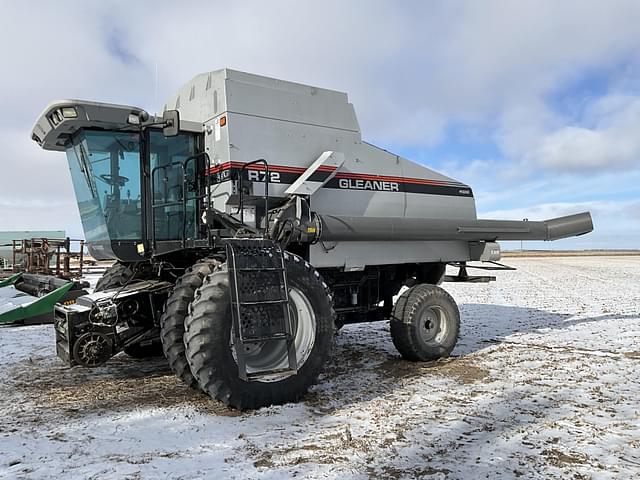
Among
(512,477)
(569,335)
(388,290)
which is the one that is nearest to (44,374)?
(388,290)

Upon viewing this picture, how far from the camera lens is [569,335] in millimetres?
8641

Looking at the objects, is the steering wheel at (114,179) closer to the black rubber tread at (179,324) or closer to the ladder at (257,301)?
the black rubber tread at (179,324)

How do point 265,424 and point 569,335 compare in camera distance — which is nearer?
point 265,424

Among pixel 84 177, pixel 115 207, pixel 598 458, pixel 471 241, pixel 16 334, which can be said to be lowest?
pixel 598 458

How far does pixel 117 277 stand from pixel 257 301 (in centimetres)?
302

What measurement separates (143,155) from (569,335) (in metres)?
7.21

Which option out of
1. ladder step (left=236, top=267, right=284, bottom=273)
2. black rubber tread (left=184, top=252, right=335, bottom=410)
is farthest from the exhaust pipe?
black rubber tread (left=184, top=252, right=335, bottom=410)

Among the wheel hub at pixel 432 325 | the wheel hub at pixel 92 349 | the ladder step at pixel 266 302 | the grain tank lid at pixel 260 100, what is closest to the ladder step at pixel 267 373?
the ladder step at pixel 266 302

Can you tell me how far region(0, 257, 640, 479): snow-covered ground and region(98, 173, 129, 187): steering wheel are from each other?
→ 7.18 ft

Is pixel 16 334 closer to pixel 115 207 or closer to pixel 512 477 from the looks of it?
pixel 115 207

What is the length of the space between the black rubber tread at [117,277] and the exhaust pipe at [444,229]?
2.61 m

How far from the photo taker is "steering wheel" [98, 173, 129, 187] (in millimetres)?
5703

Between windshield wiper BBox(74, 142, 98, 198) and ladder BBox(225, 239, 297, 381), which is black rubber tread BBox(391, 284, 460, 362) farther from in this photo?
windshield wiper BBox(74, 142, 98, 198)

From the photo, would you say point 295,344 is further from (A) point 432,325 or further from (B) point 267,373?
(A) point 432,325
